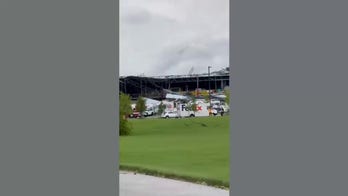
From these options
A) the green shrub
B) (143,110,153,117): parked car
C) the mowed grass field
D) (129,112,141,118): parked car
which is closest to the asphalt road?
the mowed grass field

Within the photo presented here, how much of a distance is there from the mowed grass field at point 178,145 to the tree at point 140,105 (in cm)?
38

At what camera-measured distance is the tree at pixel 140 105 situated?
664 centimetres

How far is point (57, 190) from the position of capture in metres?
3.29

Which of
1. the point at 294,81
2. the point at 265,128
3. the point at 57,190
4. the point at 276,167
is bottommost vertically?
the point at 57,190

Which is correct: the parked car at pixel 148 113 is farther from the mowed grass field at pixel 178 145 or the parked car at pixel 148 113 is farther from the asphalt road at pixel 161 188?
the asphalt road at pixel 161 188

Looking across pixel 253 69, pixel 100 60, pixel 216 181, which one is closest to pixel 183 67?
pixel 216 181

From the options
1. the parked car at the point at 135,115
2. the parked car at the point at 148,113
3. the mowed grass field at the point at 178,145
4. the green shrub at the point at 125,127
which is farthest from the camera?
the green shrub at the point at 125,127

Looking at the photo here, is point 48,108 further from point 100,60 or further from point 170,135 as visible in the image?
point 170,135

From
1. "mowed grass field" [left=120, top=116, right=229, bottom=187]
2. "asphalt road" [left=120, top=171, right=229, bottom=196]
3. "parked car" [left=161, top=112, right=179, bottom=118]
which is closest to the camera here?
"asphalt road" [left=120, top=171, right=229, bottom=196]

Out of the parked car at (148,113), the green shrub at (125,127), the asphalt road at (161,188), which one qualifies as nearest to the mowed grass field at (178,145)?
the green shrub at (125,127)

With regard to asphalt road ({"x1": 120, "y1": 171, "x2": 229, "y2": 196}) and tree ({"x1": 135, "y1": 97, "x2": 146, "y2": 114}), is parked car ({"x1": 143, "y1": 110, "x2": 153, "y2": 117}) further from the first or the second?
asphalt road ({"x1": 120, "y1": 171, "x2": 229, "y2": 196})

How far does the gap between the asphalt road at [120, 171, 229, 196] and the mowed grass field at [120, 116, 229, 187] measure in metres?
0.73

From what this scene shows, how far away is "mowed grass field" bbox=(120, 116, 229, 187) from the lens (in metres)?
6.82

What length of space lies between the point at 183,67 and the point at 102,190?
10.5ft
